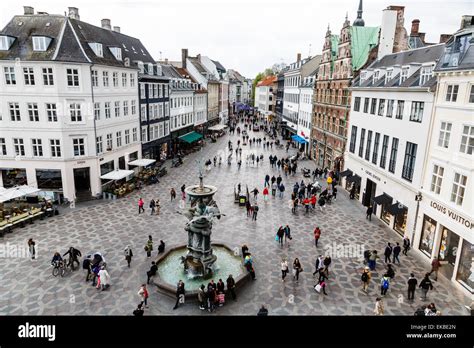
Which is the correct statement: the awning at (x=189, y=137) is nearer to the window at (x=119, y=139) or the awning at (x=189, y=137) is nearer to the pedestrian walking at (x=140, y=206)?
the window at (x=119, y=139)

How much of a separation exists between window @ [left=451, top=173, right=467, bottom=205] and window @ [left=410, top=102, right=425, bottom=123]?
549 cm

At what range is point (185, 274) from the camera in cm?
1794

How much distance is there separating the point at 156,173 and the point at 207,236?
22.5 meters

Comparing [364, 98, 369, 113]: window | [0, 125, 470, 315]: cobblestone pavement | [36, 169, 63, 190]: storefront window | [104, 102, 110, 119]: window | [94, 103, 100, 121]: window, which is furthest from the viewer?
[104, 102, 110, 119]: window

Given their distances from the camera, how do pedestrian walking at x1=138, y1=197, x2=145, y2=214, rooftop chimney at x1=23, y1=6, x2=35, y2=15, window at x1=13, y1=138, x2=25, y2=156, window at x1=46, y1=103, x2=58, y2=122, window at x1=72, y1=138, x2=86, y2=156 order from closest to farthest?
pedestrian walking at x1=138, y1=197, x2=145, y2=214 → window at x1=46, y1=103, x2=58, y2=122 → window at x1=13, y1=138, x2=25, y2=156 → window at x1=72, y1=138, x2=86, y2=156 → rooftop chimney at x1=23, y1=6, x2=35, y2=15

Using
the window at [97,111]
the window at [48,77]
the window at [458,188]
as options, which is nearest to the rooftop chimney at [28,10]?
the window at [48,77]

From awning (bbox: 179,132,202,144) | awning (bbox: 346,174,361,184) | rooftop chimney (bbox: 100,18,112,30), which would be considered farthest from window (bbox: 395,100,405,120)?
rooftop chimney (bbox: 100,18,112,30)

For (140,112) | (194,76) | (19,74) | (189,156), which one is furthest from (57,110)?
(194,76)

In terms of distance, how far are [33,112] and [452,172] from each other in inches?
1257

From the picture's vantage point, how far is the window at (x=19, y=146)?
94.7 ft

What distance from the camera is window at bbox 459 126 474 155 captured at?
56.2ft

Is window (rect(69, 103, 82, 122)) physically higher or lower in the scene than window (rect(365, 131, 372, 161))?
higher

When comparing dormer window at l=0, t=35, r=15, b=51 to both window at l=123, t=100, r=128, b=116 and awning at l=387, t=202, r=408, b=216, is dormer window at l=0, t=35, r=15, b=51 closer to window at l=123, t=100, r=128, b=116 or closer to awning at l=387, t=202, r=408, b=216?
window at l=123, t=100, r=128, b=116
